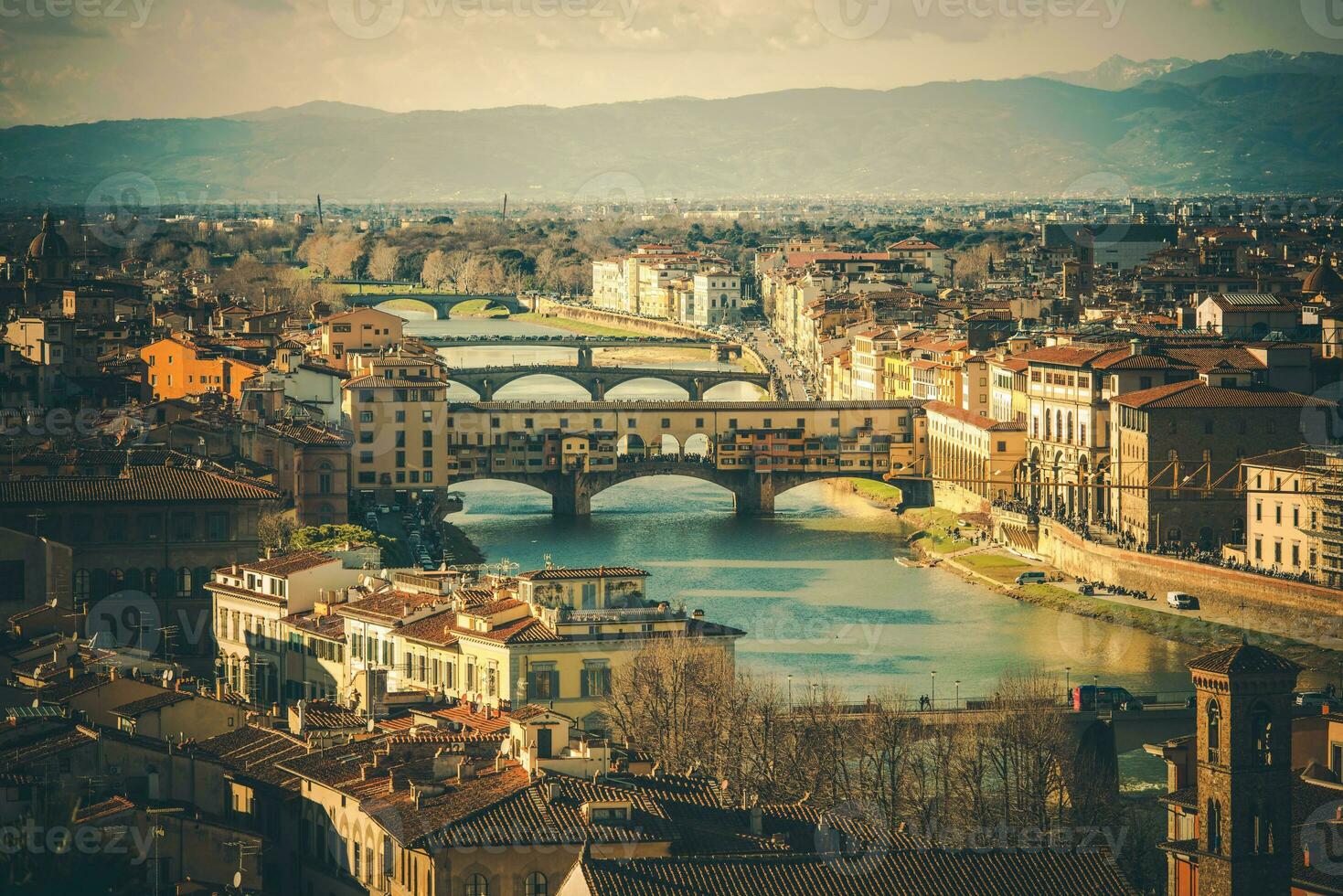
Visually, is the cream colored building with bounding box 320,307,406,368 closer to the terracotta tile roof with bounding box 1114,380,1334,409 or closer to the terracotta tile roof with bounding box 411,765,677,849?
the terracotta tile roof with bounding box 1114,380,1334,409

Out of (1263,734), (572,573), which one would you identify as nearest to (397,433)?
(572,573)

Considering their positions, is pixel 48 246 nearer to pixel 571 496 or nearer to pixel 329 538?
pixel 571 496

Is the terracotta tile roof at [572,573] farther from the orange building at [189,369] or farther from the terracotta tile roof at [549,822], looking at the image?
the orange building at [189,369]

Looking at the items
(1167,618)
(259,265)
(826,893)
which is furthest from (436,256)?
(826,893)

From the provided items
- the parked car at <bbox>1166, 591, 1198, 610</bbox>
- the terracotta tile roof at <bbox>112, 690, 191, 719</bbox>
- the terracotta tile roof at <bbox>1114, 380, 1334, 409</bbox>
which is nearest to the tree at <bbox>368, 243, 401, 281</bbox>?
the terracotta tile roof at <bbox>1114, 380, 1334, 409</bbox>

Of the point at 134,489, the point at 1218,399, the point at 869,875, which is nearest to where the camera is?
the point at 869,875
